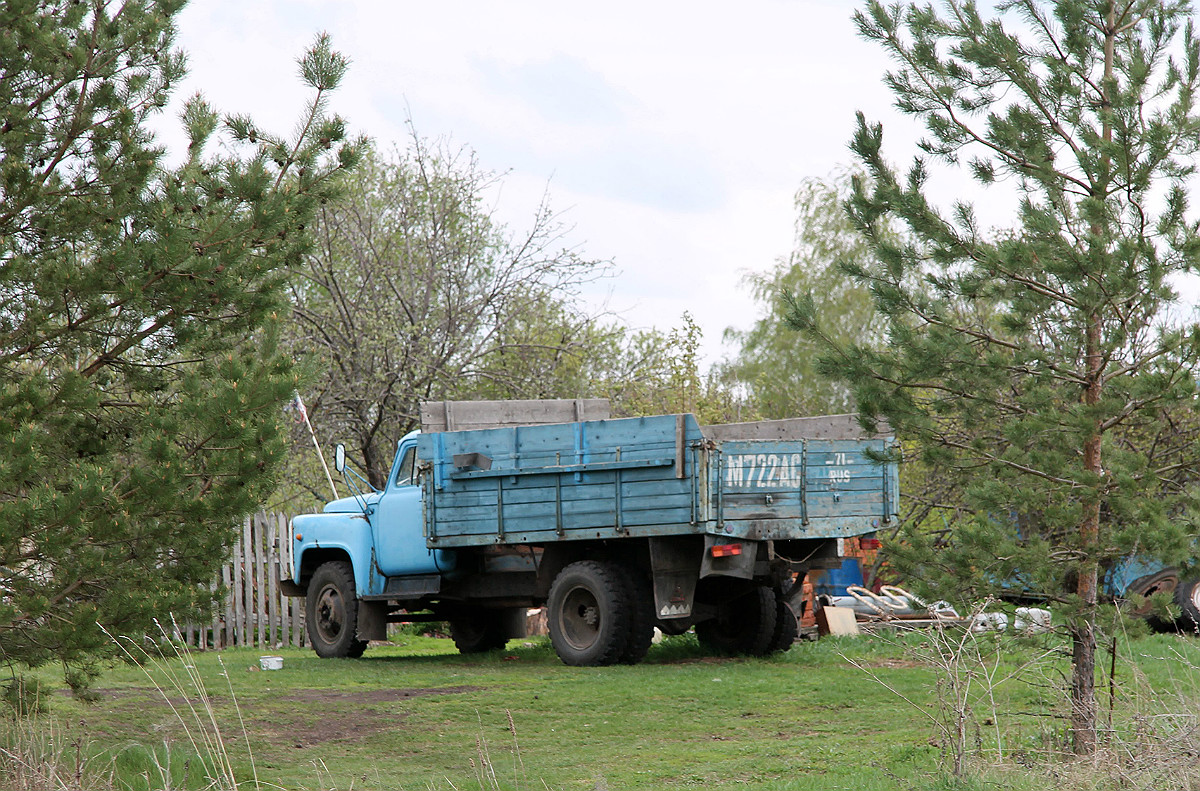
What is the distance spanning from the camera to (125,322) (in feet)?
23.1

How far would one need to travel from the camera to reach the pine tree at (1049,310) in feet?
20.8

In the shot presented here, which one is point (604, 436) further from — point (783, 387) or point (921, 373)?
point (783, 387)

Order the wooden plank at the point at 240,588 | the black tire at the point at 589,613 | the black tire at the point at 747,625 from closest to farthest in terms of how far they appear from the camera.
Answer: the black tire at the point at 589,613 < the black tire at the point at 747,625 < the wooden plank at the point at 240,588

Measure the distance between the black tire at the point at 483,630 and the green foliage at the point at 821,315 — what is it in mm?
19017

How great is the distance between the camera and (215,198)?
7066 millimetres

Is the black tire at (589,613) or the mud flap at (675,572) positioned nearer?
the mud flap at (675,572)

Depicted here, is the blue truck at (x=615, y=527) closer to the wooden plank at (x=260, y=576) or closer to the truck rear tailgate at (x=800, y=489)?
the truck rear tailgate at (x=800, y=489)

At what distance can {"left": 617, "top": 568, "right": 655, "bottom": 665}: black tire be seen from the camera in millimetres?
12273

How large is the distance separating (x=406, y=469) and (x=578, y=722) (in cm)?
561

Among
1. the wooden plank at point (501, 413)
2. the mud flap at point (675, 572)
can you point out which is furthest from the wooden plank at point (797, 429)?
the mud flap at point (675, 572)

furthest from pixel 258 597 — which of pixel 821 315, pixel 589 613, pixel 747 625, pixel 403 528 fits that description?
pixel 821 315

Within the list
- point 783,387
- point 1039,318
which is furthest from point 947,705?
point 783,387

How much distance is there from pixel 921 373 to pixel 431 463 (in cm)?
718

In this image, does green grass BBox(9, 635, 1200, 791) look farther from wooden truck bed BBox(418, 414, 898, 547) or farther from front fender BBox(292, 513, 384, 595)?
wooden truck bed BBox(418, 414, 898, 547)
